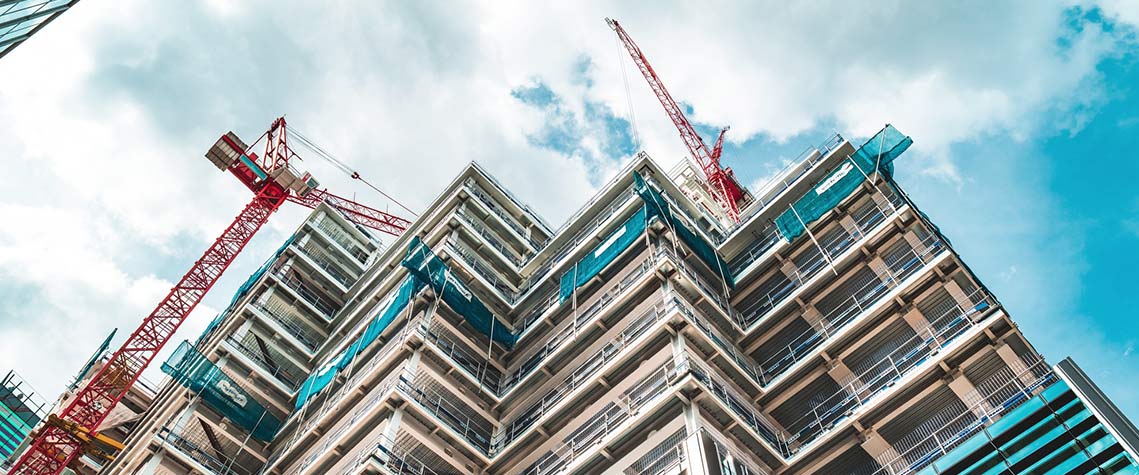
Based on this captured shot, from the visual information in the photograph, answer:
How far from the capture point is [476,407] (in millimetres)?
43125

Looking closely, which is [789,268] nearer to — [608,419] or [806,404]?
[806,404]

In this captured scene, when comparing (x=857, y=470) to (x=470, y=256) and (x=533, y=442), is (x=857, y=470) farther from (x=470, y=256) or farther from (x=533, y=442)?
(x=470, y=256)

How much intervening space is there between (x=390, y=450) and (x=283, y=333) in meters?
21.6

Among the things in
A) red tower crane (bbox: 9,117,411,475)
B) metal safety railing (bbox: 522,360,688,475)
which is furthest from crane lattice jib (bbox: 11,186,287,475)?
metal safety railing (bbox: 522,360,688,475)

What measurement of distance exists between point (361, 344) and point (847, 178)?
2995 cm

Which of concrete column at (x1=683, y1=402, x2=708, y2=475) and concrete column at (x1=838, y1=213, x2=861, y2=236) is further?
concrete column at (x1=838, y1=213, x2=861, y2=236)

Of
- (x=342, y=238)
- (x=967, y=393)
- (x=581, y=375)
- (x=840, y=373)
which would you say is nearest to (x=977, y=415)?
(x=967, y=393)

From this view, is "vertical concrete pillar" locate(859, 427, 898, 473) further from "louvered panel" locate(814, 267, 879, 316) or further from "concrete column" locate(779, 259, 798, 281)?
"concrete column" locate(779, 259, 798, 281)

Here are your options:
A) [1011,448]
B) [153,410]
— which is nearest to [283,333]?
[153,410]

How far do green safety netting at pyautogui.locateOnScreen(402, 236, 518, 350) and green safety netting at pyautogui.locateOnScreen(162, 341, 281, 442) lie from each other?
13106mm

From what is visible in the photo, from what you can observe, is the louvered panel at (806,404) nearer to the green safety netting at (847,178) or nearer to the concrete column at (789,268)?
the concrete column at (789,268)

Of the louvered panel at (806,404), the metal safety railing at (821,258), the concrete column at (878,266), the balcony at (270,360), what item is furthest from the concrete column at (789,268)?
the balcony at (270,360)

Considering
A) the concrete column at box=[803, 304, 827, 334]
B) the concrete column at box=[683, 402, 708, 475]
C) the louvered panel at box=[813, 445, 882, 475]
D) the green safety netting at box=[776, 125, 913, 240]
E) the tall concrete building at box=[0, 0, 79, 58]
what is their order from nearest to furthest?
Result: the concrete column at box=[683, 402, 708, 475] < the louvered panel at box=[813, 445, 882, 475] < the tall concrete building at box=[0, 0, 79, 58] < the concrete column at box=[803, 304, 827, 334] < the green safety netting at box=[776, 125, 913, 240]

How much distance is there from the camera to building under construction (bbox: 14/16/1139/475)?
31.5m
